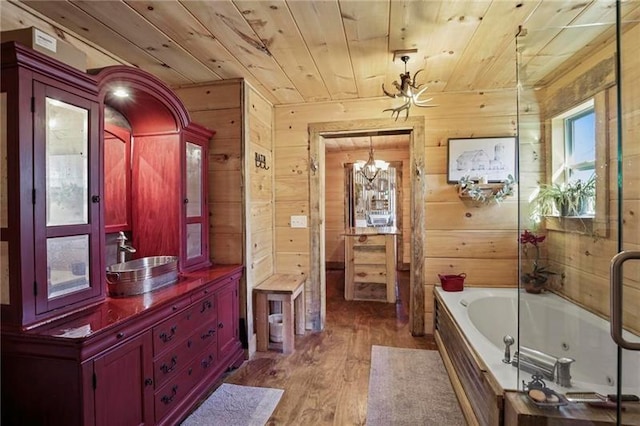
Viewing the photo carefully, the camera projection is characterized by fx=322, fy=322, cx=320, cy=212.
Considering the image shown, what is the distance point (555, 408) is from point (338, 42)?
7.46ft

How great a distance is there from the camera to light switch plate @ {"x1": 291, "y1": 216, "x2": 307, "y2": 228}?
3.37 metres

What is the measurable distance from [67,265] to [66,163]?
19.1 inches

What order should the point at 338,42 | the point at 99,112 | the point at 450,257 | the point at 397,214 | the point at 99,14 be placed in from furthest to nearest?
the point at 397,214
the point at 450,257
the point at 338,42
the point at 99,14
the point at 99,112

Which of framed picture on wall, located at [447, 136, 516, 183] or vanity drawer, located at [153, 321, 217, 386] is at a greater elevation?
framed picture on wall, located at [447, 136, 516, 183]

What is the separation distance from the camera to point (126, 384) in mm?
1519

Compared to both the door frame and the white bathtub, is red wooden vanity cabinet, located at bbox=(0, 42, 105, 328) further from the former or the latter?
the white bathtub

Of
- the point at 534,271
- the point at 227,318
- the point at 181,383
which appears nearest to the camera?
the point at 181,383

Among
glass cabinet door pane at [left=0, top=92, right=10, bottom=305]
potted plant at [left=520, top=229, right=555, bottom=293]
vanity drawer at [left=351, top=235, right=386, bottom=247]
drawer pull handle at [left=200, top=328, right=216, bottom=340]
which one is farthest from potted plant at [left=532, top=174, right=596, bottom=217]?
glass cabinet door pane at [left=0, top=92, right=10, bottom=305]

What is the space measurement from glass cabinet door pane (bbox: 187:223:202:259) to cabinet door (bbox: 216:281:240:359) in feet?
1.22

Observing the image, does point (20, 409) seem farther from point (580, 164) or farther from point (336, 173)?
point (336, 173)

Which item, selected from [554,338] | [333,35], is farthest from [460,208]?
[333,35]

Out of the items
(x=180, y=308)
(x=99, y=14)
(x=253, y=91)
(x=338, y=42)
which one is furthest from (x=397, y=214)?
(x=99, y=14)

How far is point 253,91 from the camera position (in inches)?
116

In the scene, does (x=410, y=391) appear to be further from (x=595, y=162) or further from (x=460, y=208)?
(x=595, y=162)
